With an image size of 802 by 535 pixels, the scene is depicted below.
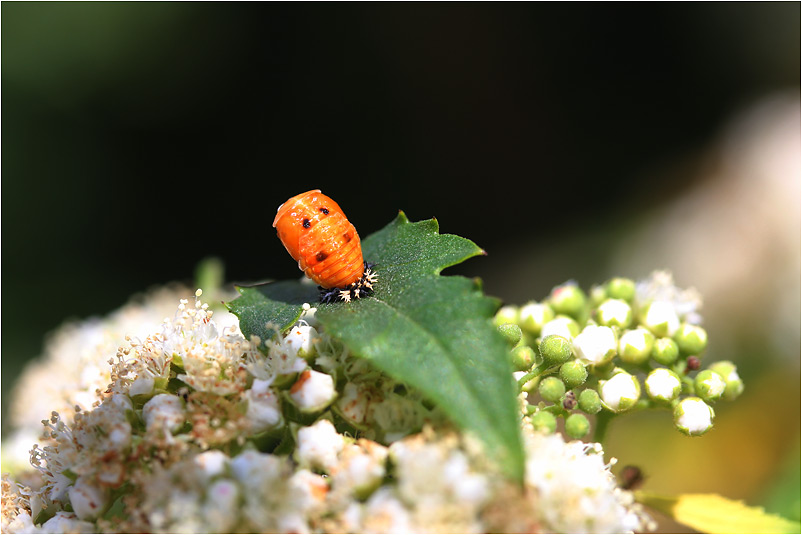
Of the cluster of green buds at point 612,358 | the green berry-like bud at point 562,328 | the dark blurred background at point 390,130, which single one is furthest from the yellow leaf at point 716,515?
the dark blurred background at point 390,130

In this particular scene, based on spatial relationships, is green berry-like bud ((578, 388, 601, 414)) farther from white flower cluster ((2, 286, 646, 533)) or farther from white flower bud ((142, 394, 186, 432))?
white flower bud ((142, 394, 186, 432))

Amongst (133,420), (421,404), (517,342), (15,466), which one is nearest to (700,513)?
(517,342)

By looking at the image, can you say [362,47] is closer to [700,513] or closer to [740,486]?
[740,486]

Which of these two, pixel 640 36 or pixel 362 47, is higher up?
pixel 640 36

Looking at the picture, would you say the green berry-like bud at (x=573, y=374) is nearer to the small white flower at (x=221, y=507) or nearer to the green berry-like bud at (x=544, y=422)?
the green berry-like bud at (x=544, y=422)

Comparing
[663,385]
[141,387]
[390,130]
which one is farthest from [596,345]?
[390,130]

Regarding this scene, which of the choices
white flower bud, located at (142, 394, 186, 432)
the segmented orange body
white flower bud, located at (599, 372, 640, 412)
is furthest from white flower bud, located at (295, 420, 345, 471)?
white flower bud, located at (599, 372, 640, 412)
